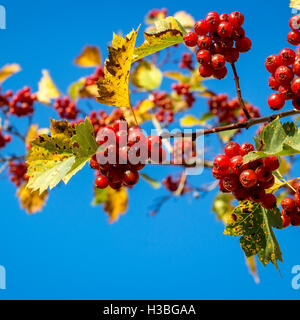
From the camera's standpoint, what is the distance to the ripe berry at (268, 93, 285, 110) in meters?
1.54

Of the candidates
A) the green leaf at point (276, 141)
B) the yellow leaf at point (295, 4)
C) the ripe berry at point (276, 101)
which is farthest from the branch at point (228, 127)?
the yellow leaf at point (295, 4)

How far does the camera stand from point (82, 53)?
430 centimetres

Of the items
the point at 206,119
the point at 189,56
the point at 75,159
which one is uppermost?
the point at 189,56

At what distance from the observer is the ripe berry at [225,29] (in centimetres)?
162

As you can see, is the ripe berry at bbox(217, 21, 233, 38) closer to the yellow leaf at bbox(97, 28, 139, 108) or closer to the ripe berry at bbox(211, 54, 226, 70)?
the ripe berry at bbox(211, 54, 226, 70)

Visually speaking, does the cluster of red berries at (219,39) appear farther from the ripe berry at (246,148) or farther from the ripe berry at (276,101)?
the ripe berry at (246,148)

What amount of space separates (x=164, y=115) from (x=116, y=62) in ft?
9.94

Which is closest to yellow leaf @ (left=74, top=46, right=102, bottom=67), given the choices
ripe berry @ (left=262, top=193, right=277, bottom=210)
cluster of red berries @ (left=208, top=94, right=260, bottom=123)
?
cluster of red berries @ (left=208, top=94, right=260, bottom=123)

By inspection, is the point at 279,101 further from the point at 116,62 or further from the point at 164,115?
the point at 164,115

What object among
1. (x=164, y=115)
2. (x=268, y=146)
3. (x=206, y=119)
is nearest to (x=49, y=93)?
(x=164, y=115)

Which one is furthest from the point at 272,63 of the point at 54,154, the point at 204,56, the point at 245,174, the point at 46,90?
the point at 46,90

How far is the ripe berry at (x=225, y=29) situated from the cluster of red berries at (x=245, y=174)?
0.51 m

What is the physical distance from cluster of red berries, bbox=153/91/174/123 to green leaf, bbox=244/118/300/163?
10.8 ft

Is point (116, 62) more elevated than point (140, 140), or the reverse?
point (116, 62)
